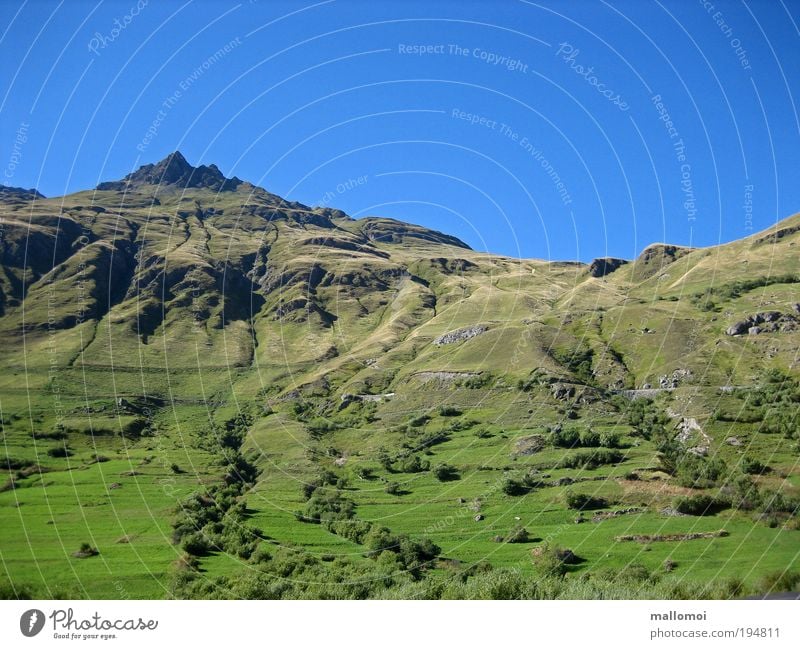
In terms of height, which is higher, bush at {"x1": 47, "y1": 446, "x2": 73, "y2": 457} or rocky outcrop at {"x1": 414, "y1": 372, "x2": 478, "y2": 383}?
rocky outcrop at {"x1": 414, "y1": 372, "x2": 478, "y2": 383}

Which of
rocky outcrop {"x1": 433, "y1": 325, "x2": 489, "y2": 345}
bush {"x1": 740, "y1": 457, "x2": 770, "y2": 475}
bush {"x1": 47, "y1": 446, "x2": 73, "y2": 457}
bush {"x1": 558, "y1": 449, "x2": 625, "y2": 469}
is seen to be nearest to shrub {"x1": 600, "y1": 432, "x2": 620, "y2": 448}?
bush {"x1": 558, "y1": 449, "x2": 625, "y2": 469}

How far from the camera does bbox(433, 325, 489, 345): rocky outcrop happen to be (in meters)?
192

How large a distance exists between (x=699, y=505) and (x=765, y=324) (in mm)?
98241

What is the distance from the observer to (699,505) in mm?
90000

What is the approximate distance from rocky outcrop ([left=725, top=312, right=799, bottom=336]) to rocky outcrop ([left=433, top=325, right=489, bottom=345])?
70.0 m

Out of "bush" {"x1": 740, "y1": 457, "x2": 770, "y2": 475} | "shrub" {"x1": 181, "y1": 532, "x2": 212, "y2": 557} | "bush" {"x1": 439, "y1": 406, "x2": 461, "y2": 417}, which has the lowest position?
"shrub" {"x1": 181, "y1": 532, "x2": 212, "y2": 557}

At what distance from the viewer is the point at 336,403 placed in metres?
166

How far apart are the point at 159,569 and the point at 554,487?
6214cm

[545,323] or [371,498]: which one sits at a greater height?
[545,323]

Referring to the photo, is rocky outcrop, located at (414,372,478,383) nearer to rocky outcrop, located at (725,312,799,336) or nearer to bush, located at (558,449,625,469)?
bush, located at (558,449,625,469)

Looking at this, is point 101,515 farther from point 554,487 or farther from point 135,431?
point 554,487

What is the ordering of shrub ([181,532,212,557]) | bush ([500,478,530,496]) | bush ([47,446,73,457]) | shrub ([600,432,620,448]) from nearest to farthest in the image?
1. shrub ([181,532,212,557])
2. bush ([500,478,530,496])
3. shrub ([600,432,620,448])
4. bush ([47,446,73,457])

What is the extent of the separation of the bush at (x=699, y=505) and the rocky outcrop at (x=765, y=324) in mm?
87676
